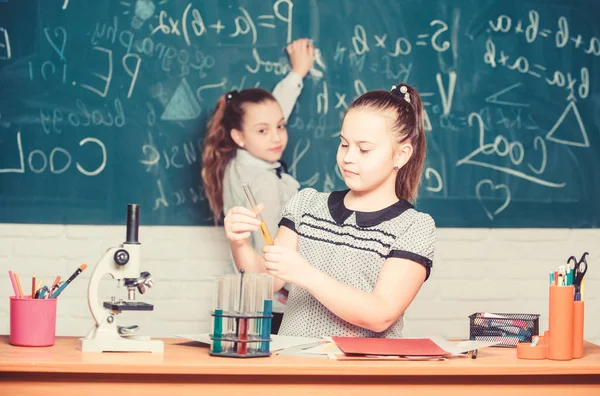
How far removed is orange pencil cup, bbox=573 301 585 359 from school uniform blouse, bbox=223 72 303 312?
1.55 metres

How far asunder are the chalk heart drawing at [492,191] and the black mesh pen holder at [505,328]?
1734 millimetres

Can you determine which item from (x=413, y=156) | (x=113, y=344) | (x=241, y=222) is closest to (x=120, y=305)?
(x=113, y=344)

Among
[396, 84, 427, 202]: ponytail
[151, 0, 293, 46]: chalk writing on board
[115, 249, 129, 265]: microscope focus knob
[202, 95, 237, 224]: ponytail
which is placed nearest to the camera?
[115, 249, 129, 265]: microscope focus knob

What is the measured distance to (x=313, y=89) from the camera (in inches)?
143

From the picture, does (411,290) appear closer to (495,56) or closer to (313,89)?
(313,89)

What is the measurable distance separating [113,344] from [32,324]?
192mm

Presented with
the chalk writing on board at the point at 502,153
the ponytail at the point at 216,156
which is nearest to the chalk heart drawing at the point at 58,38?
the ponytail at the point at 216,156

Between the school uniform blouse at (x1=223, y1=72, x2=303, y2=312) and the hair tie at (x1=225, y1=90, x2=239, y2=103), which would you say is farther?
the hair tie at (x1=225, y1=90, x2=239, y2=103)

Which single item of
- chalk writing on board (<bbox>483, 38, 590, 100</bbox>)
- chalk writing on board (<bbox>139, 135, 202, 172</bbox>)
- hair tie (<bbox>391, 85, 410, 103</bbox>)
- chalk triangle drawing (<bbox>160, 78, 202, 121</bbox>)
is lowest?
chalk writing on board (<bbox>139, 135, 202, 172</bbox>)

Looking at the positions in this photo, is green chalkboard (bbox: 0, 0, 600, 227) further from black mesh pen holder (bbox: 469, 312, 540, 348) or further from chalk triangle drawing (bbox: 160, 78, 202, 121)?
black mesh pen holder (bbox: 469, 312, 540, 348)

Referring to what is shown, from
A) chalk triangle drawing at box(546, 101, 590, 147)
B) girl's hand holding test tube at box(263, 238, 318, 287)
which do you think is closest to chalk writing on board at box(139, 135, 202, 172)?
chalk triangle drawing at box(546, 101, 590, 147)

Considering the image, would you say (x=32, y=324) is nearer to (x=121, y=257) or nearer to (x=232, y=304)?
(x=121, y=257)

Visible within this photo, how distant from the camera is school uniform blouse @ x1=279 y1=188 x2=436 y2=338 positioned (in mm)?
1931

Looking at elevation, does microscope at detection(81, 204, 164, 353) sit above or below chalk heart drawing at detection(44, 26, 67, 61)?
below
